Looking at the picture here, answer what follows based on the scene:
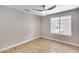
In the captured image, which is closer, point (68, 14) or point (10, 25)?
point (10, 25)

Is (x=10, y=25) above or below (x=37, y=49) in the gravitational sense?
above

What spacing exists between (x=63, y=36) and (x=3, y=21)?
7.50 ft

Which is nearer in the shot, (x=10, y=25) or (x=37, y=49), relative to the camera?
(x=37, y=49)

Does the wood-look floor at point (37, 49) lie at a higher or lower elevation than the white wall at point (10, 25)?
lower

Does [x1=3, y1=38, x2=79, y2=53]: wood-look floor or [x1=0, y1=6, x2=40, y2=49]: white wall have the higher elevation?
[x1=0, y1=6, x2=40, y2=49]: white wall

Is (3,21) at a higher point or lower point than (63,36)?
higher

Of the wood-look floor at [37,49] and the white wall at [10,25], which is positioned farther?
the white wall at [10,25]

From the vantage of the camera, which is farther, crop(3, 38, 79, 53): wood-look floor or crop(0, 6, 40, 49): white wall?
crop(0, 6, 40, 49): white wall
